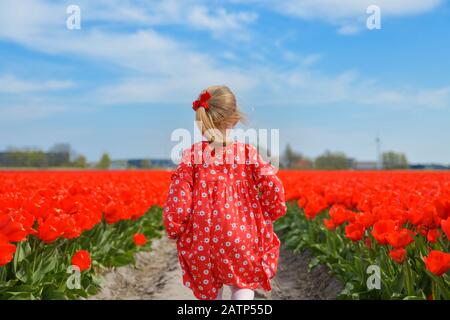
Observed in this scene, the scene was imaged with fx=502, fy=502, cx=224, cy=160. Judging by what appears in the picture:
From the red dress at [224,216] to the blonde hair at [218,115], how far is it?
104 millimetres

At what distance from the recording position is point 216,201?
331 centimetres

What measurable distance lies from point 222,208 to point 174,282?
3474 mm

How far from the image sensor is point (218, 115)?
3.36 m

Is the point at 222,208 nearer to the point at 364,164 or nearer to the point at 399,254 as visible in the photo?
the point at 399,254

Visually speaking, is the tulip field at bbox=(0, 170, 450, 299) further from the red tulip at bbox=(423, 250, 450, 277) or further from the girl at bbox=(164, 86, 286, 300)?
the girl at bbox=(164, 86, 286, 300)

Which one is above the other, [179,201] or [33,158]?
[33,158]

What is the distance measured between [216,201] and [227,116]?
57cm

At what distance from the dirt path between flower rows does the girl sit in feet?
8.35

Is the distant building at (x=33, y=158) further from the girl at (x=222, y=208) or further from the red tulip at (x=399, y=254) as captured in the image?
the red tulip at (x=399, y=254)

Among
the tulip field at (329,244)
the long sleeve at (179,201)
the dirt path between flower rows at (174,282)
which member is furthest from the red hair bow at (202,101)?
the dirt path between flower rows at (174,282)

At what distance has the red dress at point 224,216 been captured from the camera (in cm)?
328

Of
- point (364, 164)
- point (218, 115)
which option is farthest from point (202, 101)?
point (364, 164)

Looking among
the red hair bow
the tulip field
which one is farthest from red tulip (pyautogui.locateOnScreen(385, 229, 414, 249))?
the red hair bow
